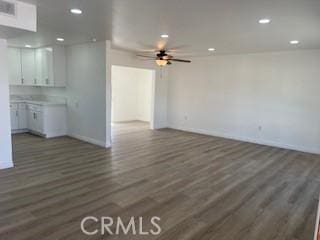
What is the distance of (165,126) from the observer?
9047 millimetres

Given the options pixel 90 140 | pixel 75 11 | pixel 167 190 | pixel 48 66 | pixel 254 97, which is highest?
pixel 75 11

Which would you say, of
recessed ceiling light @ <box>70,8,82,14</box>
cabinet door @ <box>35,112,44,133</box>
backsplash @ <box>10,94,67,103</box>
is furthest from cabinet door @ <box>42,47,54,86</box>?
recessed ceiling light @ <box>70,8,82,14</box>

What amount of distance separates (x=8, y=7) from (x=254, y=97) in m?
6.03

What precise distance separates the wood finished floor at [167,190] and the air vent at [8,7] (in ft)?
7.92

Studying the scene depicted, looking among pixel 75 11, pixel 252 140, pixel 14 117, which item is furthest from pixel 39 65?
pixel 252 140

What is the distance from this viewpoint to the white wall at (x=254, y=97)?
5977 mm

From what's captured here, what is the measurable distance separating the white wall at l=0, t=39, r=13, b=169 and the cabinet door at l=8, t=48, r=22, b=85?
359 cm

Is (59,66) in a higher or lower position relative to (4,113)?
higher

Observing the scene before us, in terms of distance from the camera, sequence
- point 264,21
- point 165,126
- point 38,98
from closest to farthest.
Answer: point 264,21, point 38,98, point 165,126

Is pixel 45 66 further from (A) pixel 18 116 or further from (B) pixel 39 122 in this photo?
(A) pixel 18 116

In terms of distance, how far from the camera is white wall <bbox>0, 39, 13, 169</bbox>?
4062 millimetres

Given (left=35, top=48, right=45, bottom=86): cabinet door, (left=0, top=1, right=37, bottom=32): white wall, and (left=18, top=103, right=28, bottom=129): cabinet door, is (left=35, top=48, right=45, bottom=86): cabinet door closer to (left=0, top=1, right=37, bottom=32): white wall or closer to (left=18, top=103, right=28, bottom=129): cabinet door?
(left=18, top=103, right=28, bottom=129): cabinet door

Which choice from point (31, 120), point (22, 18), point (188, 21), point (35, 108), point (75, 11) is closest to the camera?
point (22, 18)

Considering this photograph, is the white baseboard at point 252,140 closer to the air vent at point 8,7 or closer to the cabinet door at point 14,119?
the cabinet door at point 14,119
